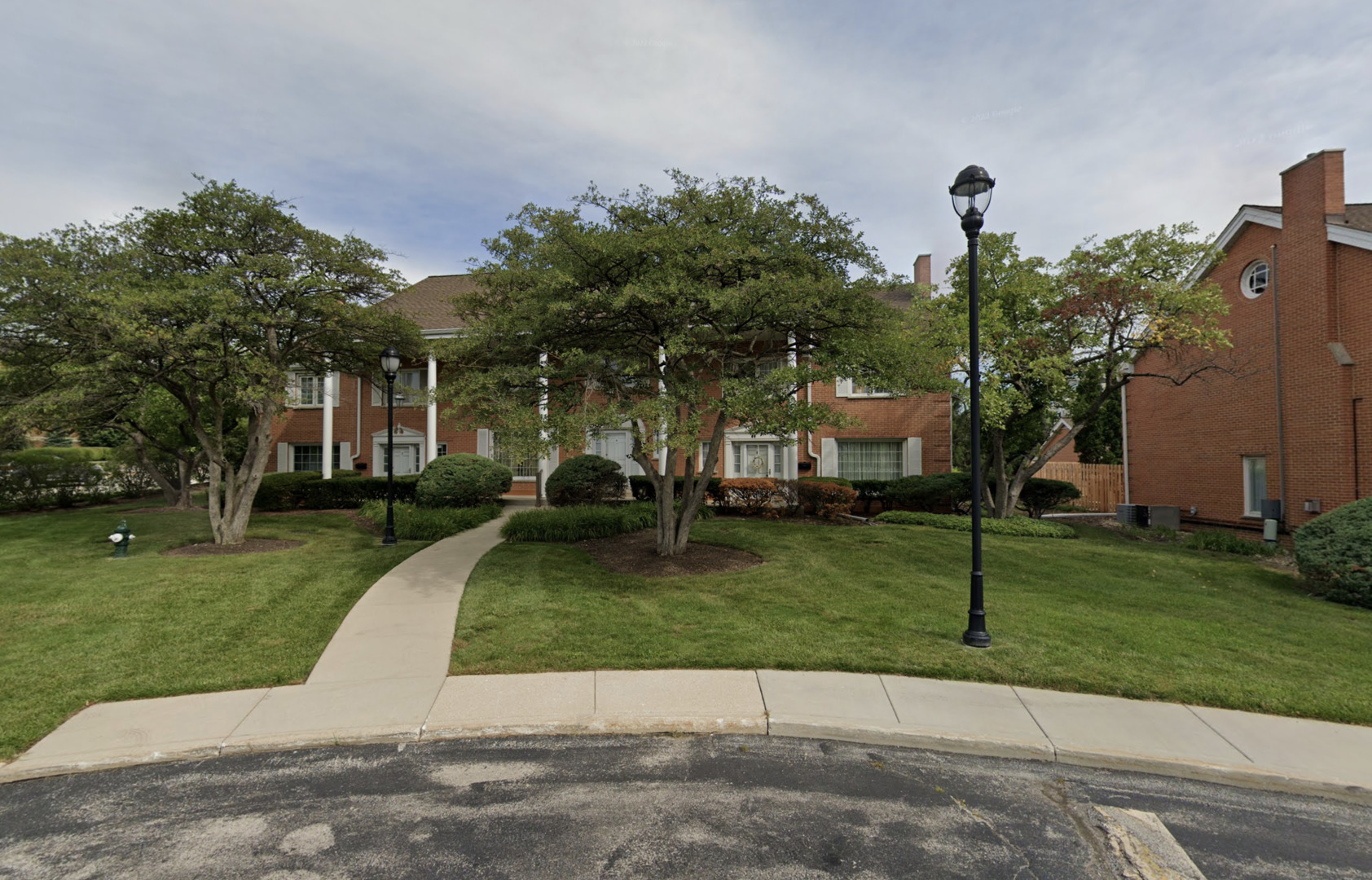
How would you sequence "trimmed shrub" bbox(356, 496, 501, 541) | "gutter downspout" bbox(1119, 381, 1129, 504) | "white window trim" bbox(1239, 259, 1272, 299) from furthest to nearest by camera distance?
1. "gutter downspout" bbox(1119, 381, 1129, 504)
2. "white window trim" bbox(1239, 259, 1272, 299)
3. "trimmed shrub" bbox(356, 496, 501, 541)

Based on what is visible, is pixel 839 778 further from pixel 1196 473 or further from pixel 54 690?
pixel 1196 473

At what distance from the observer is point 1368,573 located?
8.97m

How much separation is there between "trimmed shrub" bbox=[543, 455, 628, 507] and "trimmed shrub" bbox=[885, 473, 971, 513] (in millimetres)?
8592

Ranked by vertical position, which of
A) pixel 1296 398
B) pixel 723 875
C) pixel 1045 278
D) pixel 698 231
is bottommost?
pixel 723 875

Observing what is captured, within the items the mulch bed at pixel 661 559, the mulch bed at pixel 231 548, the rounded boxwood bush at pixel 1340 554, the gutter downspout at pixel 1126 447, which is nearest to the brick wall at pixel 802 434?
the gutter downspout at pixel 1126 447

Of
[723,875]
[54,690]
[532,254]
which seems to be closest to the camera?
[723,875]

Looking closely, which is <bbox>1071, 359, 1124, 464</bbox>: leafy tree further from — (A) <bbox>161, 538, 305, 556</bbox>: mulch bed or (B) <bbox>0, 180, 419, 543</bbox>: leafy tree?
(A) <bbox>161, 538, 305, 556</bbox>: mulch bed

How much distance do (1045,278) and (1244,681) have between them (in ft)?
42.7

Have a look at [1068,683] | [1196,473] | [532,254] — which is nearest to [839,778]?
[1068,683]

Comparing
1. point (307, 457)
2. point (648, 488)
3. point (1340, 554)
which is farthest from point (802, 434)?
point (307, 457)

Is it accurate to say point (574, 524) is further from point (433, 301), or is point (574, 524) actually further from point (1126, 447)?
point (1126, 447)

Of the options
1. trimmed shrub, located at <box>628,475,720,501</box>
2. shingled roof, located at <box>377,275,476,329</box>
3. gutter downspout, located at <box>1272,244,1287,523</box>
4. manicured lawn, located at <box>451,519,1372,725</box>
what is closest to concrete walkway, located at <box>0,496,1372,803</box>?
manicured lawn, located at <box>451,519,1372,725</box>

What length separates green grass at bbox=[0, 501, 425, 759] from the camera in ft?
19.1

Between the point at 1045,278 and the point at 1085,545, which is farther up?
the point at 1045,278
